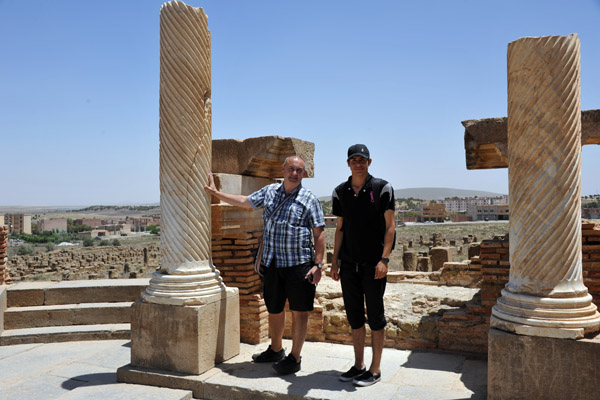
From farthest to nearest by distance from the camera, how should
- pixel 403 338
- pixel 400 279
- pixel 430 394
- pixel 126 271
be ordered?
1. pixel 126 271
2. pixel 400 279
3. pixel 403 338
4. pixel 430 394

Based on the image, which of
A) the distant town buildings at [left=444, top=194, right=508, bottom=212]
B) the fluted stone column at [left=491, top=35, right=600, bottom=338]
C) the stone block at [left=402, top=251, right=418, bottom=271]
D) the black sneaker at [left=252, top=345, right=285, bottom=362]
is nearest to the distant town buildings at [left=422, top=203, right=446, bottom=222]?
the distant town buildings at [left=444, top=194, right=508, bottom=212]

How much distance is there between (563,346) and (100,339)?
18.0 feet

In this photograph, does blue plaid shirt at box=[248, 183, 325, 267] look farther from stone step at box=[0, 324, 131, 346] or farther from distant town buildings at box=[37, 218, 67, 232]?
distant town buildings at box=[37, 218, 67, 232]

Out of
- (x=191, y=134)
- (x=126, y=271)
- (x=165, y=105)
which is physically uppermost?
(x=165, y=105)

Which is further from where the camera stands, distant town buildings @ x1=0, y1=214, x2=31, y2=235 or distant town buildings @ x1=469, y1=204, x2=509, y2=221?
distant town buildings @ x1=469, y1=204, x2=509, y2=221

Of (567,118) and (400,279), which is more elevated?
(567,118)

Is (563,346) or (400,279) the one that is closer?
(563,346)

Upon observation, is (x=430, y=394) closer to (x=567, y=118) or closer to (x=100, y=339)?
(x=567, y=118)

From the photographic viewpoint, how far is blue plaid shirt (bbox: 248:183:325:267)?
4371 mm

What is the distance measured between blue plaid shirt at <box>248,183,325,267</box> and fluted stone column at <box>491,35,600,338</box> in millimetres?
1774

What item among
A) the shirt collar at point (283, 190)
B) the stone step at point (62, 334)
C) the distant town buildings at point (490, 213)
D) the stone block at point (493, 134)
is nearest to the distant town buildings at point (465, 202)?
the distant town buildings at point (490, 213)

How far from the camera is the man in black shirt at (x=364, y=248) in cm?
405

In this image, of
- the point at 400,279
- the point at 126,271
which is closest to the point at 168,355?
the point at 400,279

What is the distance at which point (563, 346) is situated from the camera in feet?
11.2
